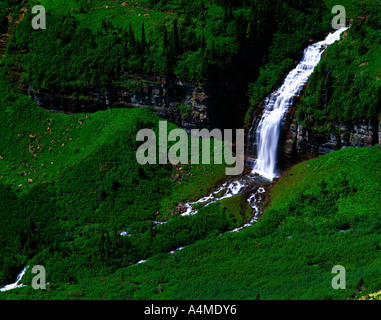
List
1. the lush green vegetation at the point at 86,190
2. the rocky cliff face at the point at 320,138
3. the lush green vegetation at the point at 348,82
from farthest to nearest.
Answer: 1. the lush green vegetation at the point at 348,82
2. the rocky cliff face at the point at 320,138
3. the lush green vegetation at the point at 86,190

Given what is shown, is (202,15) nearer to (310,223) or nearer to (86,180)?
(86,180)

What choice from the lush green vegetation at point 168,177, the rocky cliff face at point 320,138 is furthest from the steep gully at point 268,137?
the lush green vegetation at point 168,177

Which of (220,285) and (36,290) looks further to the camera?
(36,290)

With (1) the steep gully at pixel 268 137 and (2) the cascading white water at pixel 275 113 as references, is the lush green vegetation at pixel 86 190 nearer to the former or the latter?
(1) the steep gully at pixel 268 137

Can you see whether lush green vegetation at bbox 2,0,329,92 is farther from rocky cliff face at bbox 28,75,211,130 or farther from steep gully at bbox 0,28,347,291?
steep gully at bbox 0,28,347,291

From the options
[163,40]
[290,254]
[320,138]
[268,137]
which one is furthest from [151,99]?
[290,254]

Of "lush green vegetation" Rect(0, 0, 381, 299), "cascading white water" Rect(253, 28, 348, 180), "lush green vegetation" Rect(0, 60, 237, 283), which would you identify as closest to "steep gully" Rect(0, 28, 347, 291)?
"cascading white water" Rect(253, 28, 348, 180)

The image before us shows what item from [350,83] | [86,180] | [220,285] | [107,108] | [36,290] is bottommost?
[36,290]

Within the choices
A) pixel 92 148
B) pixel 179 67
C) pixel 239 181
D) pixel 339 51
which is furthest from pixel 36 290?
pixel 339 51
